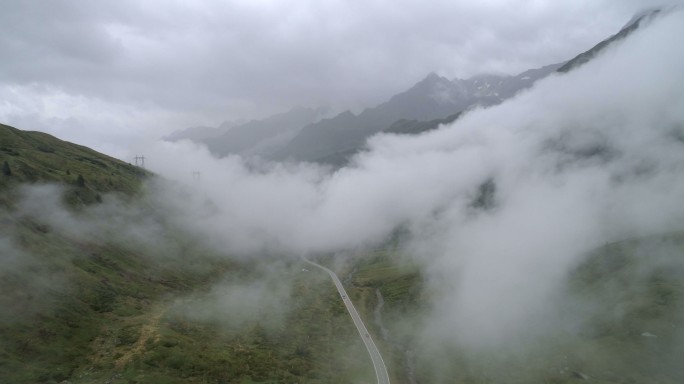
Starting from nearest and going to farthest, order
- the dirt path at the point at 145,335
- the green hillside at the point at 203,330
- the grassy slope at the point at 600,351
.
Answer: the dirt path at the point at 145,335
the green hillside at the point at 203,330
the grassy slope at the point at 600,351

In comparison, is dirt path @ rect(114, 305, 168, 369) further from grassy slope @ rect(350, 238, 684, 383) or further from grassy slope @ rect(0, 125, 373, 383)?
grassy slope @ rect(350, 238, 684, 383)

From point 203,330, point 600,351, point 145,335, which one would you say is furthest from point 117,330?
point 600,351

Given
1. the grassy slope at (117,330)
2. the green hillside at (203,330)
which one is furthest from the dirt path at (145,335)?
the green hillside at (203,330)

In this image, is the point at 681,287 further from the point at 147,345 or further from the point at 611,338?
the point at 147,345

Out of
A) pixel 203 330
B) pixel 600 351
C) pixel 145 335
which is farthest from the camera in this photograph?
pixel 600 351

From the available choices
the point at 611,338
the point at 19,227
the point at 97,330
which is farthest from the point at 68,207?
the point at 611,338

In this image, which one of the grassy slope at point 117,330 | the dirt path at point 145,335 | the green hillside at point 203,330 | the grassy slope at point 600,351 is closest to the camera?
the grassy slope at point 117,330

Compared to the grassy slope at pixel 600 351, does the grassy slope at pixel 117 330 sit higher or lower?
higher

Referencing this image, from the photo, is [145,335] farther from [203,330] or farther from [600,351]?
[600,351]

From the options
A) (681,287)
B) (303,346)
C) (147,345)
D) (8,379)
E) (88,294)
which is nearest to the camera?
(8,379)

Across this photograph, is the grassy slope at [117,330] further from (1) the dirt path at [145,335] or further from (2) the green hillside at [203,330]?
(2) the green hillside at [203,330]

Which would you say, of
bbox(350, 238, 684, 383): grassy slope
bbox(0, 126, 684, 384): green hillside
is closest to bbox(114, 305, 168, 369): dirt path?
bbox(0, 126, 684, 384): green hillside
